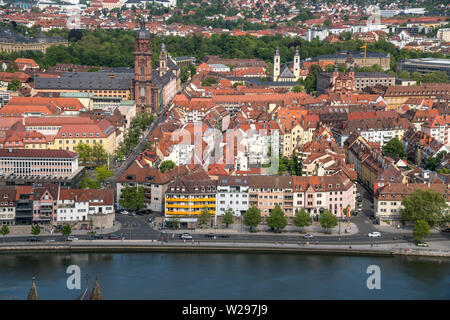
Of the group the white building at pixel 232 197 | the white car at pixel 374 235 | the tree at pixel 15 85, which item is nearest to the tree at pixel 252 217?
the white building at pixel 232 197

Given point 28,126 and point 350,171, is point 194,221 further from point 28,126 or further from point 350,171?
point 28,126

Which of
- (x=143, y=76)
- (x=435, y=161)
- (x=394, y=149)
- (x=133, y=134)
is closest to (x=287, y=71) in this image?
(x=143, y=76)

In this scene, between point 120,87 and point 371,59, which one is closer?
point 120,87

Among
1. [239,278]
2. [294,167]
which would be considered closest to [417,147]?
[294,167]

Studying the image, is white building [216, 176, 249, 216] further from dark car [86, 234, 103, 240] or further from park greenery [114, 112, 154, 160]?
park greenery [114, 112, 154, 160]

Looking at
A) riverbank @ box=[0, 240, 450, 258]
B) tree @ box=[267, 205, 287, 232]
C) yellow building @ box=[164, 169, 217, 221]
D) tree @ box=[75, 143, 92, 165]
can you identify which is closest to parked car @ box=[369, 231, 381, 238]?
riverbank @ box=[0, 240, 450, 258]

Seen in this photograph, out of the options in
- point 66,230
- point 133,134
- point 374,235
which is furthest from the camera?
point 133,134

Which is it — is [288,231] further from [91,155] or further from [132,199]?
[91,155]

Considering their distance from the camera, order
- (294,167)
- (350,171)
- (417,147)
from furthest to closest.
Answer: (417,147) < (294,167) < (350,171)
